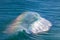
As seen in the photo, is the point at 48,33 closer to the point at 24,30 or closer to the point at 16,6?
the point at 24,30

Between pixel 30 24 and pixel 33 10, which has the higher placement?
pixel 33 10

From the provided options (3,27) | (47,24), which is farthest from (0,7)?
(47,24)

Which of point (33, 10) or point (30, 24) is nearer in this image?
point (30, 24)

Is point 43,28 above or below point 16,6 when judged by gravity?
below
